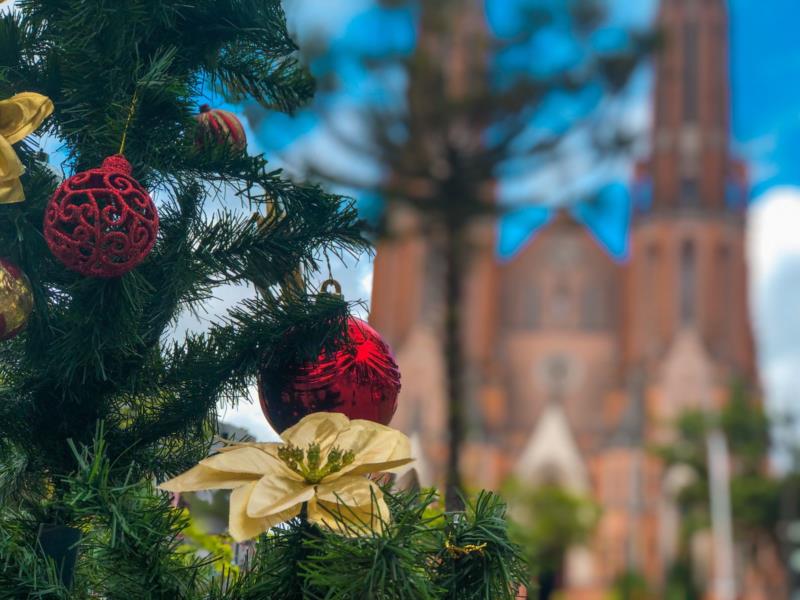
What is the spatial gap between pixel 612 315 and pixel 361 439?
38.9 metres

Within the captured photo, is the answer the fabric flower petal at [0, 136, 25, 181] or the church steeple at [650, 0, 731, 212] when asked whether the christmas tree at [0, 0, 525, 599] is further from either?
the church steeple at [650, 0, 731, 212]

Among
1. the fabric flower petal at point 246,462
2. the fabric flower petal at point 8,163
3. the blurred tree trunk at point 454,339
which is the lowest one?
the fabric flower petal at point 246,462

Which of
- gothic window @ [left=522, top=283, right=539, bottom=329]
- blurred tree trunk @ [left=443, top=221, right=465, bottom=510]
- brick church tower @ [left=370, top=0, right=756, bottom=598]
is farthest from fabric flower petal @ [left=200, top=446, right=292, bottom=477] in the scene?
gothic window @ [left=522, top=283, right=539, bottom=329]

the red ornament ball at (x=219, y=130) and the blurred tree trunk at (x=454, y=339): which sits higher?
the blurred tree trunk at (x=454, y=339)

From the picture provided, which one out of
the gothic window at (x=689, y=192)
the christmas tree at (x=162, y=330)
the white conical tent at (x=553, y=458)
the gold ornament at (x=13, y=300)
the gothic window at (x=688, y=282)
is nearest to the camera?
the christmas tree at (x=162, y=330)

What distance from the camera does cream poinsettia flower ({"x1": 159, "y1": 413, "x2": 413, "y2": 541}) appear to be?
1.03 metres

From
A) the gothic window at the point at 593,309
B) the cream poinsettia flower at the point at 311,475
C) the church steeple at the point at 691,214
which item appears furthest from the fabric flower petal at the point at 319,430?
the gothic window at the point at 593,309

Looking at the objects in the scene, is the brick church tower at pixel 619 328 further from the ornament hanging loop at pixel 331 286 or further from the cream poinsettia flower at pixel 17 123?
the cream poinsettia flower at pixel 17 123

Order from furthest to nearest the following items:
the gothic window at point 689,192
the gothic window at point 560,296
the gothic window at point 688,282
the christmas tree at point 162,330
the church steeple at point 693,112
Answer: the gothic window at point 560,296 < the church steeple at point 693,112 < the gothic window at point 689,192 < the gothic window at point 688,282 < the christmas tree at point 162,330

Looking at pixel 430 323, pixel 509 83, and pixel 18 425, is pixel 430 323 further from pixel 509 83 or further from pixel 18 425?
pixel 18 425

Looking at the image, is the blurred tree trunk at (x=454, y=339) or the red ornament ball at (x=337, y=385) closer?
the red ornament ball at (x=337, y=385)

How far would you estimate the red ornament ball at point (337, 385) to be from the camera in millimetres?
1216

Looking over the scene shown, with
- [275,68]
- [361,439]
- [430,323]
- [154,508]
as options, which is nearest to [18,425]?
[154,508]

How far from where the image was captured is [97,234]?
3.42ft
